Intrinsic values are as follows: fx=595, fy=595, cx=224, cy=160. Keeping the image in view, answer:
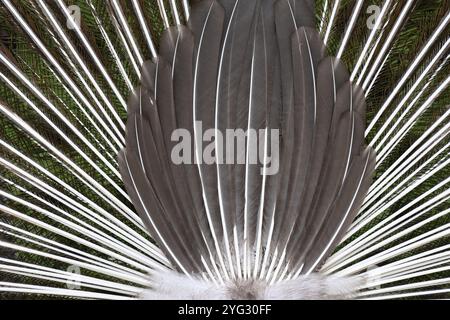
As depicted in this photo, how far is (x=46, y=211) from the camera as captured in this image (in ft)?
5.78

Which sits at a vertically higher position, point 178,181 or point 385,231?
point 178,181

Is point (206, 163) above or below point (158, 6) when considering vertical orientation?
below

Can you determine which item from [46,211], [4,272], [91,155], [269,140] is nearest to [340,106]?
[269,140]

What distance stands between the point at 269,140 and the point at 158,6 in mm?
512

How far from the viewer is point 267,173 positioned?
169 cm

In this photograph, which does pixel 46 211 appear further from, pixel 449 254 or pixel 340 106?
pixel 449 254

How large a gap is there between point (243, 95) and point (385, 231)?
23.6 inches

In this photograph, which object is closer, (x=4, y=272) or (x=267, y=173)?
(x=267, y=173)

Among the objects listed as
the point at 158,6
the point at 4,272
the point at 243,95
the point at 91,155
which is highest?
the point at 158,6
